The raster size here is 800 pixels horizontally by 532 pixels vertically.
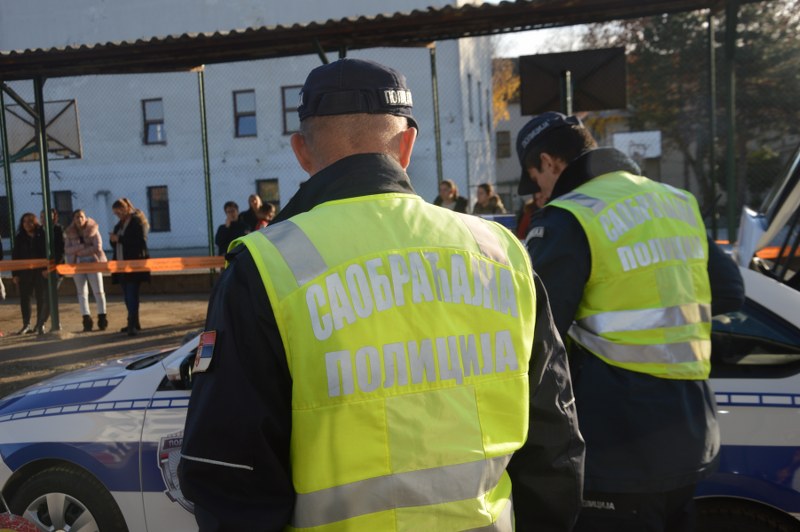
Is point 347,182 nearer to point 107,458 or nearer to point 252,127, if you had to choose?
point 107,458

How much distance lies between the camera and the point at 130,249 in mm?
11258

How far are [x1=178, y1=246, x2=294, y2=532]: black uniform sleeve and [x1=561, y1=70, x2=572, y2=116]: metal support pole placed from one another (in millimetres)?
6406

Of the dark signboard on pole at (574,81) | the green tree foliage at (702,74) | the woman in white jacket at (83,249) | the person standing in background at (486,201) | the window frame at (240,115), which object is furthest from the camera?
the green tree foliage at (702,74)

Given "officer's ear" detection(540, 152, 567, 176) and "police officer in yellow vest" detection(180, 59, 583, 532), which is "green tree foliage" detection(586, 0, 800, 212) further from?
"police officer in yellow vest" detection(180, 59, 583, 532)

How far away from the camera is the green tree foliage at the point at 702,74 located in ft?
90.8

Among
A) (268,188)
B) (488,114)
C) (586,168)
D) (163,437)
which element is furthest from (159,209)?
(586,168)

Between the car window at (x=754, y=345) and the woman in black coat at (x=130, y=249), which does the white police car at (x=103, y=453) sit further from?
the woman in black coat at (x=130, y=249)

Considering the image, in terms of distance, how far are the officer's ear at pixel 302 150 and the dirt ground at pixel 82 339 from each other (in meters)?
7.22

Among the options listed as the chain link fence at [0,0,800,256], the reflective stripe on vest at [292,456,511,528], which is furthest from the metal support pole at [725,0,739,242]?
the chain link fence at [0,0,800,256]

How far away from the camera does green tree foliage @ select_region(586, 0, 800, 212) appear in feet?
90.8

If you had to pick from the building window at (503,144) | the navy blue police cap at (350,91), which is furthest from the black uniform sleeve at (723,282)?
the building window at (503,144)

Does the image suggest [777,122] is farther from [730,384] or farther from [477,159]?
[730,384]

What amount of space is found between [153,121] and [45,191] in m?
16.5

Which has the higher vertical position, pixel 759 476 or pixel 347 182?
pixel 347 182
